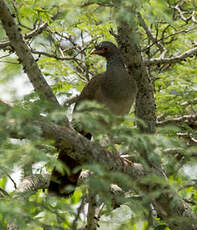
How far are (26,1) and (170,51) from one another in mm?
3187

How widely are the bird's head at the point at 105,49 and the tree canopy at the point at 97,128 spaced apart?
18cm

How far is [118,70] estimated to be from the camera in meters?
5.64

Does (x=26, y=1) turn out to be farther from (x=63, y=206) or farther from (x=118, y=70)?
(x=63, y=206)

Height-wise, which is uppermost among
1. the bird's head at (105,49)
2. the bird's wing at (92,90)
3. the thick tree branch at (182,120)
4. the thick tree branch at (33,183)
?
the bird's head at (105,49)

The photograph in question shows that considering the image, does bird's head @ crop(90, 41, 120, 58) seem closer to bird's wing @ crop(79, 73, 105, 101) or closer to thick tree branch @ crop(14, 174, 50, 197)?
bird's wing @ crop(79, 73, 105, 101)

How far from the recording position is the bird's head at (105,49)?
5.97m

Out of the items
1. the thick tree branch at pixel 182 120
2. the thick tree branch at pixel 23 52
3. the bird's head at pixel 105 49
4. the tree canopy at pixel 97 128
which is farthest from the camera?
the thick tree branch at pixel 182 120

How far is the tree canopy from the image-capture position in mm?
2482

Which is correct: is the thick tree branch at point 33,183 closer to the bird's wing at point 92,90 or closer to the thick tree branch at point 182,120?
the bird's wing at point 92,90

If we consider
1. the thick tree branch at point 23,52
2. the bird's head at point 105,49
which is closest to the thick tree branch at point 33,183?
the thick tree branch at point 23,52

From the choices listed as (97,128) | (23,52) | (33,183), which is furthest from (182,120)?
(97,128)

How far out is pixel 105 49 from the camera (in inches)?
237

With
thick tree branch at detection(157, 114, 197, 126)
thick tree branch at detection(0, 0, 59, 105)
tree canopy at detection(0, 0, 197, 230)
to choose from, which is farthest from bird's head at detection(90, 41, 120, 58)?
thick tree branch at detection(0, 0, 59, 105)

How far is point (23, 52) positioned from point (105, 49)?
2.58 metres
